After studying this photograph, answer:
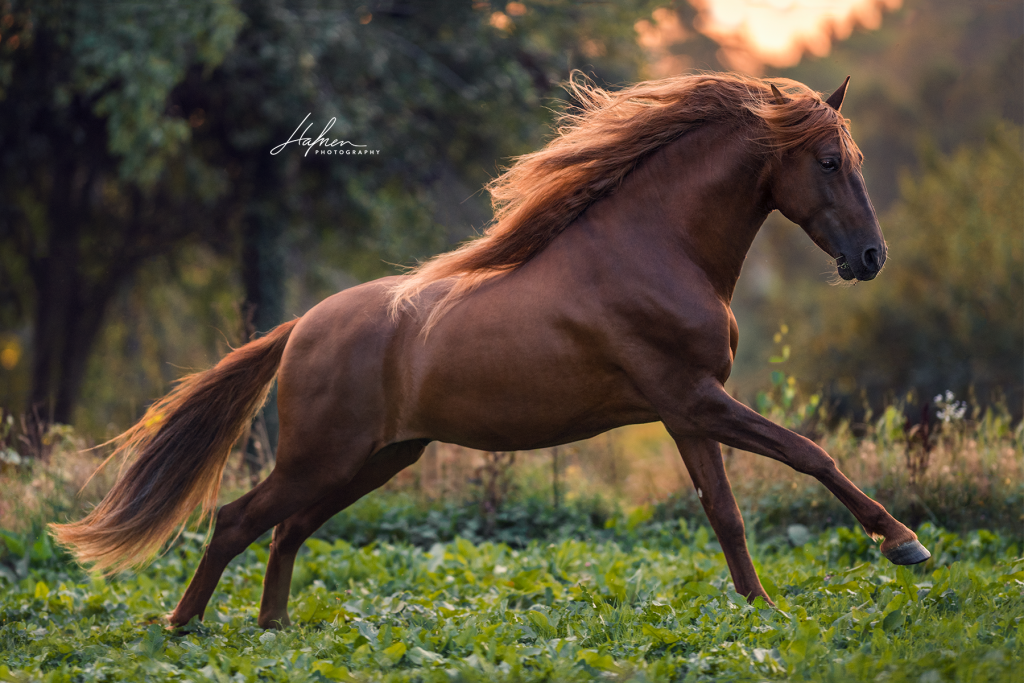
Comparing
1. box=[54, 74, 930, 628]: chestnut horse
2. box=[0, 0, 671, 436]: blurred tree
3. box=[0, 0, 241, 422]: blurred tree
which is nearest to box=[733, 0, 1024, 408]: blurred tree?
box=[54, 74, 930, 628]: chestnut horse

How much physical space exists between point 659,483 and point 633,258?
422 cm

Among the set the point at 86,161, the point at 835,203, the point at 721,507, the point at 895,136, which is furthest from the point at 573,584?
the point at 895,136

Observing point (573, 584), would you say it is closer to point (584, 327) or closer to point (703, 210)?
point (584, 327)

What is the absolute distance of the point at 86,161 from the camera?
12344mm

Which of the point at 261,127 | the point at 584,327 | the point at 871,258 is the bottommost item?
the point at 584,327

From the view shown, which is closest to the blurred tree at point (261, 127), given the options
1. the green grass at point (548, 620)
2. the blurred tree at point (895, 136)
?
the blurred tree at point (895, 136)

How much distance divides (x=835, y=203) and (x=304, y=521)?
288 centimetres

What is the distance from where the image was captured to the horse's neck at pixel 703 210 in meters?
3.79

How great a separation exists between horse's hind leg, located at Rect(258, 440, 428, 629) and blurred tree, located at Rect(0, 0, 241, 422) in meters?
6.14

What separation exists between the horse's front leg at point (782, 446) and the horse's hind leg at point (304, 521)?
140 cm

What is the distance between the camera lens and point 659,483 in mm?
7609

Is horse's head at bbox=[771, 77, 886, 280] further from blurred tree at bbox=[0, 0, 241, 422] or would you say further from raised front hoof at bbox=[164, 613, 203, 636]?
blurred tree at bbox=[0, 0, 241, 422]

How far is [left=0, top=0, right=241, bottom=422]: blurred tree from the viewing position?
→ 9.16m

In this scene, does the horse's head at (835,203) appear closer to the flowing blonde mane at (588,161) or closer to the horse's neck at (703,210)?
the horse's neck at (703,210)
